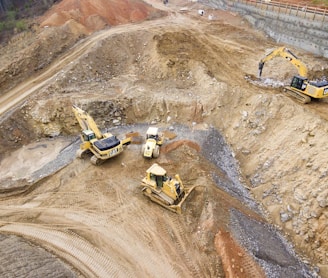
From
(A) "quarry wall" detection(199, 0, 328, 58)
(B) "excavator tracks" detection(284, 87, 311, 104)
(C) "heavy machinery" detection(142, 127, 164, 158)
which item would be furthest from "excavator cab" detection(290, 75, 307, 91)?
(C) "heavy machinery" detection(142, 127, 164, 158)

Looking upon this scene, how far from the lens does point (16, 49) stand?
85.9ft

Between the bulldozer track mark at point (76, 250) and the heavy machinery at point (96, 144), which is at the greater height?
the heavy machinery at point (96, 144)

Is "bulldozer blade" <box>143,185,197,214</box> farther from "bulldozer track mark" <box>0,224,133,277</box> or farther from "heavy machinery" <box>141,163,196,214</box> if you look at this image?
"bulldozer track mark" <box>0,224,133,277</box>

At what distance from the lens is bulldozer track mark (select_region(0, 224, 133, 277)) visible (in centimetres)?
1166

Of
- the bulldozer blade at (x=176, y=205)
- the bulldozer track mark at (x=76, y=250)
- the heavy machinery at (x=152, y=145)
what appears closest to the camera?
the bulldozer track mark at (x=76, y=250)

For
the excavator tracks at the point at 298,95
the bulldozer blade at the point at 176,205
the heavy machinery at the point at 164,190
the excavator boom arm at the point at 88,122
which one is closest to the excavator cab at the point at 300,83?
the excavator tracks at the point at 298,95


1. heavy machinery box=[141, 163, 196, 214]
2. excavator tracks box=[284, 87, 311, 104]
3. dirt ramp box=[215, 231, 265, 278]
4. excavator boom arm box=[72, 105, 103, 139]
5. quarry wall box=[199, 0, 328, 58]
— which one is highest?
quarry wall box=[199, 0, 328, 58]

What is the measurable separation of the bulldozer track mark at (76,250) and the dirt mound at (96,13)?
69.6 ft

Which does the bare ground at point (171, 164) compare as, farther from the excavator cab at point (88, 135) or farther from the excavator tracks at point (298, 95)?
the excavator cab at point (88, 135)

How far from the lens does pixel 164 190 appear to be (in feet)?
46.0

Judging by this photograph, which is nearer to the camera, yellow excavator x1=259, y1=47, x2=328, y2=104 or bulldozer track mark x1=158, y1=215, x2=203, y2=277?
bulldozer track mark x1=158, y1=215, x2=203, y2=277

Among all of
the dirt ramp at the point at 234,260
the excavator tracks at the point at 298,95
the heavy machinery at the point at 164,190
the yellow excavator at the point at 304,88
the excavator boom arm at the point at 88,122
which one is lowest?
the dirt ramp at the point at 234,260

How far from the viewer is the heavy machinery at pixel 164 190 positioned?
45.2ft

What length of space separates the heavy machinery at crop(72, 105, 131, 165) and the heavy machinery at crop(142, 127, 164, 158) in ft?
4.17
